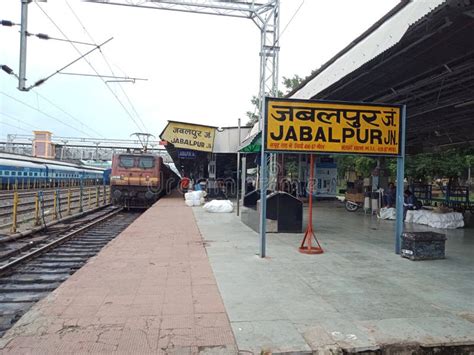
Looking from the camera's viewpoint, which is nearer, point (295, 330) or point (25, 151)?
point (295, 330)

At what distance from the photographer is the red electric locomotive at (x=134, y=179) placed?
18.6m

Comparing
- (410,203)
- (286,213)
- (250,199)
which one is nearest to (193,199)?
(250,199)

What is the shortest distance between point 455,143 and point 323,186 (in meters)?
6.91

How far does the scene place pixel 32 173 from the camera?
32781 mm

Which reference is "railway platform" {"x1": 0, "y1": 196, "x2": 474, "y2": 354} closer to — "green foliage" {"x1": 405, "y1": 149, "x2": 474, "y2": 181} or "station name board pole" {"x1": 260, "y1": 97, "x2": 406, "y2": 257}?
"station name board pole" {"x1": 260, "y1": 97, "x2": 406, "y2": 257}

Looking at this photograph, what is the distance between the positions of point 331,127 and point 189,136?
16540 mm

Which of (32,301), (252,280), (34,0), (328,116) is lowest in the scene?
(32,301)

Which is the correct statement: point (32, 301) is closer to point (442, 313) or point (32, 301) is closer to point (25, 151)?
point (442, 313)

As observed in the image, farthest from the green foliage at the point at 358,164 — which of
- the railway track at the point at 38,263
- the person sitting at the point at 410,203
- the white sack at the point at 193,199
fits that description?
the railway track at the point at 38,263

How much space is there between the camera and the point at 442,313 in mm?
4457

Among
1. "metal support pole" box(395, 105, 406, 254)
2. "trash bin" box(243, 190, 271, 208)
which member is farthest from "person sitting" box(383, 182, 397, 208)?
"metal support pole" box(395, 105, 406, 254)

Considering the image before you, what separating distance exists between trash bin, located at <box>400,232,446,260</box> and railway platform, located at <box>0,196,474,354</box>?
0.20m

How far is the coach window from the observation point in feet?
63.7

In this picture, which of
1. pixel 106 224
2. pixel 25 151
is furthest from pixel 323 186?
pixel 25 151
